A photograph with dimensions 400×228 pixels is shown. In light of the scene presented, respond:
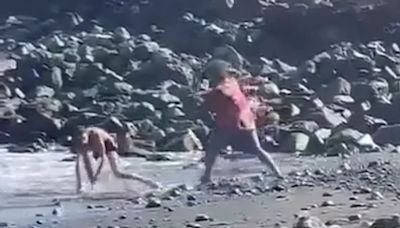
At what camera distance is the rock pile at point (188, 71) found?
23.7 m

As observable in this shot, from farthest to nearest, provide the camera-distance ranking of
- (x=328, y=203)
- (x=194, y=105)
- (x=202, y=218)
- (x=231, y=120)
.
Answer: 1. (x=194, y=105)
2. (x=231, y=120)
3. (x=328, y=203)
4. (x=202, y=218)

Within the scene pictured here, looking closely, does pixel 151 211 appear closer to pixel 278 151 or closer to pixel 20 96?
pixel 278 151

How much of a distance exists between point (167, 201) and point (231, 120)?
1.56m

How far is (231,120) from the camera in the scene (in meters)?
16.8

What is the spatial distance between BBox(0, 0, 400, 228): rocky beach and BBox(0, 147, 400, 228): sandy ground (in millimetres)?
29

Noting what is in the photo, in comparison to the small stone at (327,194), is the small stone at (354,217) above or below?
below

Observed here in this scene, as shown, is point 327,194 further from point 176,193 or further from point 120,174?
point 120,174

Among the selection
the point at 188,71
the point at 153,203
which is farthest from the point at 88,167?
the point at 188,71

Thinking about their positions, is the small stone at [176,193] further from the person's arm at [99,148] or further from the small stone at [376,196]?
the small stone at [376,196]

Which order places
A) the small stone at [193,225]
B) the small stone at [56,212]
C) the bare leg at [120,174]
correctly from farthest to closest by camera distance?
the bare leg at [120,174] < the small stone at [56,212] < the small stone at [193,225]

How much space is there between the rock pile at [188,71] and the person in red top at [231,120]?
132 inches

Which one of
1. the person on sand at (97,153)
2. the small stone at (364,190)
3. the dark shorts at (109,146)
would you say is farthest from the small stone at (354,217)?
the dark shorts at (109,146)

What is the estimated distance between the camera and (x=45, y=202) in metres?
16.2

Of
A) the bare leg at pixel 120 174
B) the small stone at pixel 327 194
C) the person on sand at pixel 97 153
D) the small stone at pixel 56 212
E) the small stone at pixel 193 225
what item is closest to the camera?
the small stone at pixel 193 225
